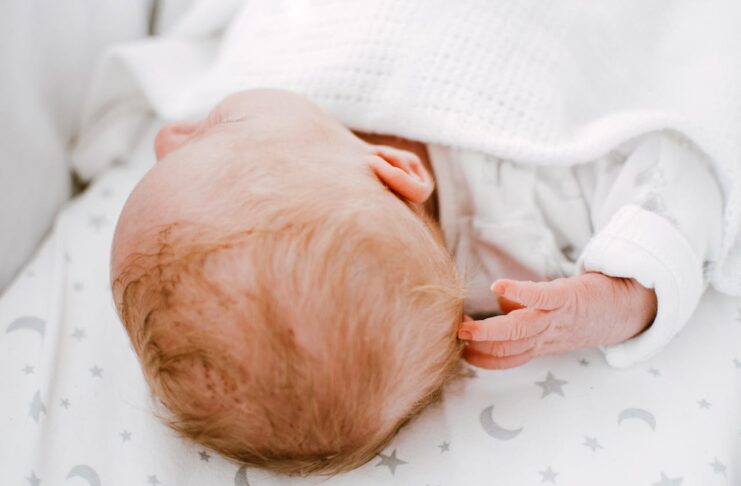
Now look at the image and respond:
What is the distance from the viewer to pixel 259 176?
2.12 feet

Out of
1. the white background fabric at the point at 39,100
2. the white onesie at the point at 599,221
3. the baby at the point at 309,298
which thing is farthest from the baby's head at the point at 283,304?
the white background fabric at the point at 39,100

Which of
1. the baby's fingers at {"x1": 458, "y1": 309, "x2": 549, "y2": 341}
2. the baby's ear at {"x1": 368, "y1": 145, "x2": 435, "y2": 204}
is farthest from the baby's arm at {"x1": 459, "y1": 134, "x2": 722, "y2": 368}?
the baby's ear at {"x1": 368, "y1": 145, "x2": 435, "y2": 204}

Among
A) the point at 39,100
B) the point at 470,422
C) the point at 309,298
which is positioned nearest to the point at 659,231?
the point at 470,422

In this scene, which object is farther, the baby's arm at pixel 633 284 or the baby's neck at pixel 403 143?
the baby's neck at pixel 403 143

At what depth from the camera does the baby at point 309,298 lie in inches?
23.0

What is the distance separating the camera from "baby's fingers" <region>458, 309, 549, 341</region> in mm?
682

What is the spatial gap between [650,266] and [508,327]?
163mm

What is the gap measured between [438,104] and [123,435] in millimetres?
495

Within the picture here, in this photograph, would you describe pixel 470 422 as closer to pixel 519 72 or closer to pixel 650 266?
pixel 650 266

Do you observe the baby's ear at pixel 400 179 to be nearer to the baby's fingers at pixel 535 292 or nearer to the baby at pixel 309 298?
the baby at pixel 309 298

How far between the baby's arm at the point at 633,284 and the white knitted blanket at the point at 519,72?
0.18 feet

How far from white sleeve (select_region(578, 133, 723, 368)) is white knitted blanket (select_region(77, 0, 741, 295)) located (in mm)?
23

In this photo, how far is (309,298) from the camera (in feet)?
1.91

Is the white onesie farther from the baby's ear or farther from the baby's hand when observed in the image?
the baby's ear
